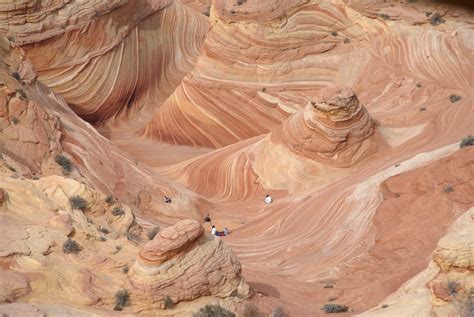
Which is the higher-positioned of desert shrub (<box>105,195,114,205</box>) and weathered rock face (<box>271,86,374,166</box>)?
desert shrub (<box>105,195,114,205</box>)

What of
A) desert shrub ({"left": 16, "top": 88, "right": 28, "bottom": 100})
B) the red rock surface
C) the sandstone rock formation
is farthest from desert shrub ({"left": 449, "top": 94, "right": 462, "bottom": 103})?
desert shrub ({"left": 16, "top": 88, "right": 28, "bottom": 100})

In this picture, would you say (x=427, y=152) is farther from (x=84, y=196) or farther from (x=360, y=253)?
(x=84, y=196)

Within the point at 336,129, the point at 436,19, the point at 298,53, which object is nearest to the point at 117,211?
the point at 336,129

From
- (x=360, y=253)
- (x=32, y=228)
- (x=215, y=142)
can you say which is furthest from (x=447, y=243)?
(x=215, y=142)

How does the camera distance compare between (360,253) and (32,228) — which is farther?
(360,253)

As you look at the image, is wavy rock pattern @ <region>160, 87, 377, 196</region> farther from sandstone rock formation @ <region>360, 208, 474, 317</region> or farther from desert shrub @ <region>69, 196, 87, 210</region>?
sandstone rock formation @ <region>360, 208, 474, 317</region>

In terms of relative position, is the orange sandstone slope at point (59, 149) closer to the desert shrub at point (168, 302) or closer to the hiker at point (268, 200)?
the hiker at point (268, 200)
